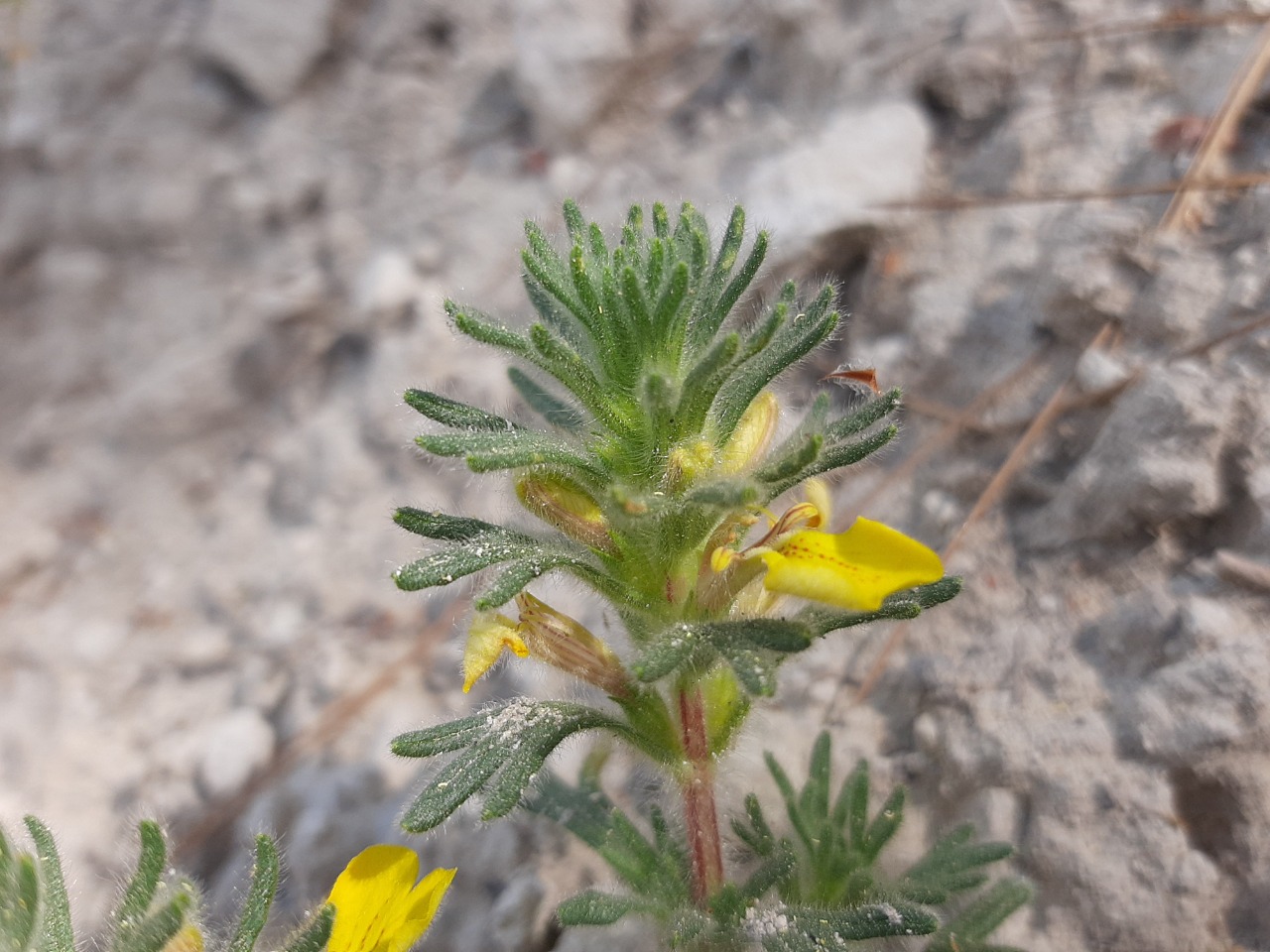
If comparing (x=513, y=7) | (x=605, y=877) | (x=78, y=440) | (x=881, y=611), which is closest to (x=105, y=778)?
(x=78, y=440)

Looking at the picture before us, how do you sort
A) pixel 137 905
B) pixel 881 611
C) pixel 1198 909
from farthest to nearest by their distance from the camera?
pixel 1198 909 < pixel 881 611 < pixel 137 905

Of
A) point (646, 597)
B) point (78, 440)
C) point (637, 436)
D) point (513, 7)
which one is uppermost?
point (513, 7)

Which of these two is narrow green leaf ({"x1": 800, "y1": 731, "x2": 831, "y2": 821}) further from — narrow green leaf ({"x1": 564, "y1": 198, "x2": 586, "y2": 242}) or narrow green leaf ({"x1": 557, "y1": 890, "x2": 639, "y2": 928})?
narrow green leaf ({"x1": 564, "y1": 198, "x2": 586, "y2": 242})

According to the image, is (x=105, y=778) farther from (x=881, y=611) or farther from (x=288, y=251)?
(x=881, y=611)

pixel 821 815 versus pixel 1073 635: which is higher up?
pixel 1073 635

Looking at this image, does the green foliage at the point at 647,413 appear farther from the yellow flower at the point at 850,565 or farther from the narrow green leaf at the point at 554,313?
the yellow flower at the point at 850,565

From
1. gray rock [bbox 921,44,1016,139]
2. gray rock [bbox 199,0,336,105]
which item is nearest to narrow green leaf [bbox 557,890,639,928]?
gray rock [bbox 921,44,1016,139]

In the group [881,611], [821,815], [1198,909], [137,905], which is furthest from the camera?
[821,815]

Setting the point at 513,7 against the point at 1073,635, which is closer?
the point at 1073,635
